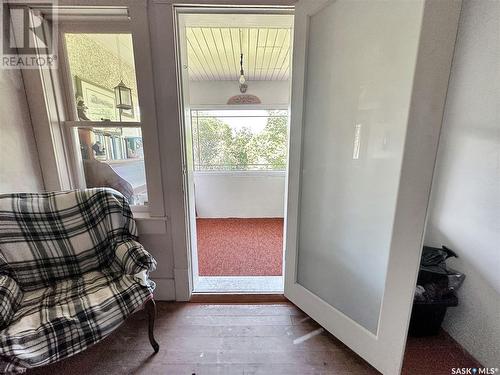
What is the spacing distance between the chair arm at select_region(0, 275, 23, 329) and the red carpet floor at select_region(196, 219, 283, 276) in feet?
4.07

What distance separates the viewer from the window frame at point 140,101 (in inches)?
51.7

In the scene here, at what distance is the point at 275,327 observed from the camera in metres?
1.47

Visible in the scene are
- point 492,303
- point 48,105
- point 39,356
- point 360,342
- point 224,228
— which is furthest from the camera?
point 224,228

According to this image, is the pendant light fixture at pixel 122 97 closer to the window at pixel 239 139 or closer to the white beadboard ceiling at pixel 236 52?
the white beadboard ceiling at pixel 236 52

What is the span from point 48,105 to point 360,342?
7.96ft

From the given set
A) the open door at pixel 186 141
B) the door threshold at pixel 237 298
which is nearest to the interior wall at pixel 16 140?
the open door at pixel 186 141

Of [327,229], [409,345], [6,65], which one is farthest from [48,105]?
[409,345]

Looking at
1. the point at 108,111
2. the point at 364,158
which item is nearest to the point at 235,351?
the point at 364,158

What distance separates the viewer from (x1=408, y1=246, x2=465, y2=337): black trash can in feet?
4.17

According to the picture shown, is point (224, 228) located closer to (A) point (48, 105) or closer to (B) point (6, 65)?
(A) point (48, 105)

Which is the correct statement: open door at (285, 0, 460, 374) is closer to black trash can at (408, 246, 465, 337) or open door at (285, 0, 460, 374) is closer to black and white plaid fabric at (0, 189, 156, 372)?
black trash can at (408, 246, 465, 337)

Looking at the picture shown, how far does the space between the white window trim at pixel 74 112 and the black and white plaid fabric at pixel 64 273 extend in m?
0.30

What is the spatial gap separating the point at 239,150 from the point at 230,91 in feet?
2.93

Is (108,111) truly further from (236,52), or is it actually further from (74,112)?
(236,52)
